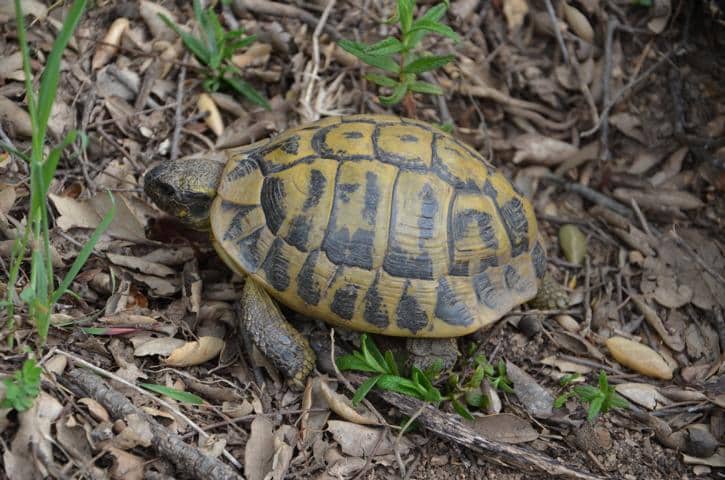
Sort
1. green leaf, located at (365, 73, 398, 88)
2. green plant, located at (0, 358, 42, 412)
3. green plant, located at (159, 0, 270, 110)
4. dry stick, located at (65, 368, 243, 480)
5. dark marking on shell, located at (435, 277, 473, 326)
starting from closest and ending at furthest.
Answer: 1. green plant, located at (0, 358, 42, 412)
2. dry stick, located at (65, 368, 243, 480)
3. dark marking on shell, located at (435, 277, 473, 326)
4. green leaf, located at (365, 73, 398, 88)
5. green plant, located at (159, 0, 270, 110)

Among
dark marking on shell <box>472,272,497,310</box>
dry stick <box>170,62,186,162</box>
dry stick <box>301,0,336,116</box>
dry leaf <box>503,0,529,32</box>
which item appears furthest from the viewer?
dry leaf <box>503,0,529,32</box>

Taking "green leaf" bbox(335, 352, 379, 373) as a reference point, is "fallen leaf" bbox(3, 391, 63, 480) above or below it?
above

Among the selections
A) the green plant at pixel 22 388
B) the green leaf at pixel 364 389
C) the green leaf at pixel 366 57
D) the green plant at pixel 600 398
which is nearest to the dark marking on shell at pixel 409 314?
the green leaf at pixel 364 389

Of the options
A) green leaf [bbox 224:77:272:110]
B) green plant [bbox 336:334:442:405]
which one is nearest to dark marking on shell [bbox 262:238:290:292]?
green plant [bbox 336:334:442:405]

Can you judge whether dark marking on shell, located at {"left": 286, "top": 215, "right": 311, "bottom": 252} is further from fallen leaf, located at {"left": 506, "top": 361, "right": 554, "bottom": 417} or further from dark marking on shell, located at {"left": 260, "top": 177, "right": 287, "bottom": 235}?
fallen leaf, located at {"left": 506, "top": 361, "right": 554, "bottom": 417}

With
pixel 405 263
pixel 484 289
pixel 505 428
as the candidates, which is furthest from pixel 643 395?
pixel 405 263

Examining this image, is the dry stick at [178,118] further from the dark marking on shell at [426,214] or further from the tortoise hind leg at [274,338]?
the dark marking on shell at [426,214]

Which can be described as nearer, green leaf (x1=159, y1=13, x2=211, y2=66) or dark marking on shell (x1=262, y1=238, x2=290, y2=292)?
dark marking on shell (x1=262, y1=238, x2=290, y2=292)
